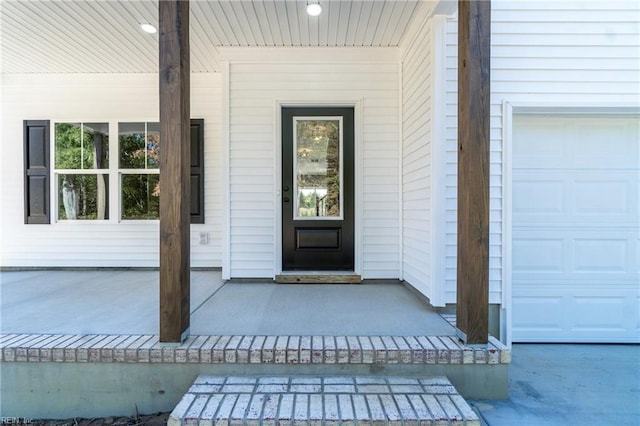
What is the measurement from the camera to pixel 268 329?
7.48 ft

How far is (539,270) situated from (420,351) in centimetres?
166

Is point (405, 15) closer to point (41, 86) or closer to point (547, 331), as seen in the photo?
point (547, 331)

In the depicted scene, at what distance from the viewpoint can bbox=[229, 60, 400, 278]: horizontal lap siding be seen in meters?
3.70

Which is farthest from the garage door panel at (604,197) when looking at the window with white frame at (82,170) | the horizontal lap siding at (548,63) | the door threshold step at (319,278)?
the window with white frame at (82,170)

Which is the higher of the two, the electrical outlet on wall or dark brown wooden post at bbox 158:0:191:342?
dark brown wooden post at bbox 158:0:191:342

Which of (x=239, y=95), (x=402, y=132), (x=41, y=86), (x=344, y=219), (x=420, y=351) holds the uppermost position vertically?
(x=41, y=86)

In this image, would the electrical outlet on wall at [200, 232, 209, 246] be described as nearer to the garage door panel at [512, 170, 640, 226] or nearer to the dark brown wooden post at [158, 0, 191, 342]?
the dark brown wooden post at [158, 0, 191, 342]

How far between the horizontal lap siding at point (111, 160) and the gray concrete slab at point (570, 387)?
335cm

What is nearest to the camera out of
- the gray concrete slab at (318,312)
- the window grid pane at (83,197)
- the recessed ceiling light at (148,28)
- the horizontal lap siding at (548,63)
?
the gray concrete slab at (318,312)

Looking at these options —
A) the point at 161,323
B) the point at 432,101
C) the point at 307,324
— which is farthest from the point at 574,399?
the point at 161,323

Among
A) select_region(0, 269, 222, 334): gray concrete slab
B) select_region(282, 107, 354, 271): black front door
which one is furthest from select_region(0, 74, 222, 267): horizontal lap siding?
select_region(282, 107, 354, 271): black front door

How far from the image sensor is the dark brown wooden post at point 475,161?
1983 millimetres

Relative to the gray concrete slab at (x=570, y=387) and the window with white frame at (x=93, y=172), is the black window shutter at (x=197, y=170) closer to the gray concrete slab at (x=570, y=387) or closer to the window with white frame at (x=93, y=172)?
the window with white frame at (x=93, y=172)

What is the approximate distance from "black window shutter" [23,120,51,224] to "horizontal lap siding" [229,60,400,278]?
2.58 meters
